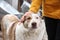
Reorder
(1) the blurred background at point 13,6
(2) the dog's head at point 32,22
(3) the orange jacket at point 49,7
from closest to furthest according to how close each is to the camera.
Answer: (2) the dog's head at point 32,22
(3) the orange jacket at point 49,7
(1) the blurred background at point 13,6

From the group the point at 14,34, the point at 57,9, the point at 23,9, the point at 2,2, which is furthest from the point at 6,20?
the point at 2,2

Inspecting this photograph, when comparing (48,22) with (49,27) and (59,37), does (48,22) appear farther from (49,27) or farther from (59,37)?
(59,37)

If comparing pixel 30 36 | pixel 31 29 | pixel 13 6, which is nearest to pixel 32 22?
pixel 31 29

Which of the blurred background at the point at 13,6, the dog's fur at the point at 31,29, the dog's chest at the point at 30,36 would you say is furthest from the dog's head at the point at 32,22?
the blurred background at the point at 13,6

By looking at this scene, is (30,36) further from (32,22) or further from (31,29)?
(32,22)

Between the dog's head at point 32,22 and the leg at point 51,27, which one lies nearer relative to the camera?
the dog's head at point 32,22

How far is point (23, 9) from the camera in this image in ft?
15.9

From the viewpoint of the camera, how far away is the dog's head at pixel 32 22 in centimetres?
222

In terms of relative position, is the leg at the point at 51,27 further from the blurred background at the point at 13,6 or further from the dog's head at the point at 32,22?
the blurred background at the point at 13,6

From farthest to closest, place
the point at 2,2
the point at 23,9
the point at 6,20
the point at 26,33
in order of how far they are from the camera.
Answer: the point at 2,2 < the point at 23,9 < the point at 6,20 < the point at 26,33

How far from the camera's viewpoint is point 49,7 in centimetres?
239

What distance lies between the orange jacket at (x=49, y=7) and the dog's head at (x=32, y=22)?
94mm

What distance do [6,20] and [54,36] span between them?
38.1 inches

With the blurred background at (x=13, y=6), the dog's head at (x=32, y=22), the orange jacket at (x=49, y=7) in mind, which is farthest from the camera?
the blurred background at (x=13, y=6)
